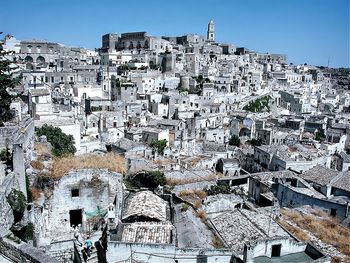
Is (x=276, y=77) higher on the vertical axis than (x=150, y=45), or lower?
lower

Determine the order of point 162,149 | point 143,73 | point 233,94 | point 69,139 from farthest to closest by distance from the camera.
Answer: point 233,94 < point 143,73 < point 162,149 < point 69,139

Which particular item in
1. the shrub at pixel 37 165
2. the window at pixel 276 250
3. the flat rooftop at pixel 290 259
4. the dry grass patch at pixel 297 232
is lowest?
the dry grass patch at pixel 297 232

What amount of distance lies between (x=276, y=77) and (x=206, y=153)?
192ft

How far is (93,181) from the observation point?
15406mm

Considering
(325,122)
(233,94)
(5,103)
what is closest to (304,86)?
(233,94)

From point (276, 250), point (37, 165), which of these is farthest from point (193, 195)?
point (37, 165)

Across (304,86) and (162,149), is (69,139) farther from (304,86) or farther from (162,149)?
(304,86)

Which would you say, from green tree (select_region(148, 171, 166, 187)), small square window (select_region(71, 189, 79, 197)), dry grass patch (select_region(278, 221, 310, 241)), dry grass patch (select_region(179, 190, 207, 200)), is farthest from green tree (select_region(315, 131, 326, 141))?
small square window (select_region(71, 189, 79, 197))

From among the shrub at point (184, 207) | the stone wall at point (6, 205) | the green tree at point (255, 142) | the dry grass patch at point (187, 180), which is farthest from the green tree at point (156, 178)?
the green tree at point (255, 142)

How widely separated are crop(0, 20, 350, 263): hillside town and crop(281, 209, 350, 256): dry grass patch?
0.26ft

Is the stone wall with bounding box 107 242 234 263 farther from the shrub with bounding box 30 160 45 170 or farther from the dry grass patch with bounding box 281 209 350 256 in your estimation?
the shrub with bounding box 30 160 45 170

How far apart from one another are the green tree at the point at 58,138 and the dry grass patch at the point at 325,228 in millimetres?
13941

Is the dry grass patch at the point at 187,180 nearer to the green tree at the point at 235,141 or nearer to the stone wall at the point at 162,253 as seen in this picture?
the stone wall at the point at 162,253

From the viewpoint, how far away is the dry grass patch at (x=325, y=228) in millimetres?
14711
